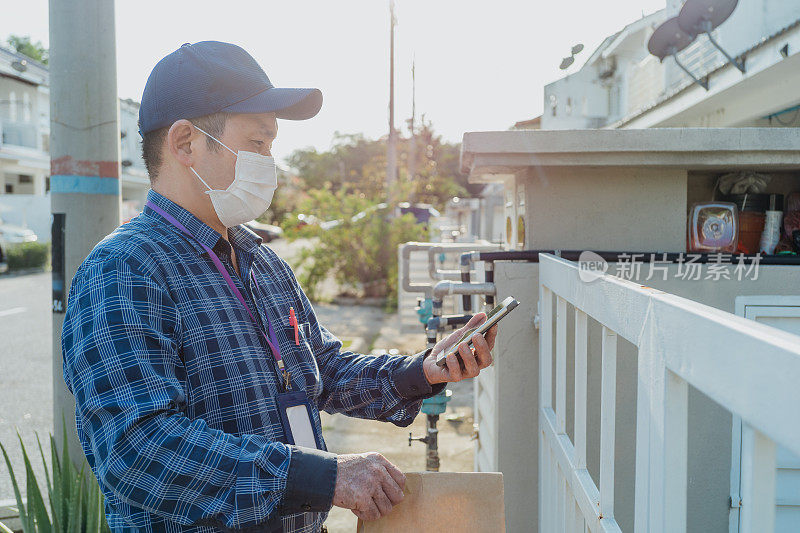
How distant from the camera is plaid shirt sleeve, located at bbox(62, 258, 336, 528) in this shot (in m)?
1.27

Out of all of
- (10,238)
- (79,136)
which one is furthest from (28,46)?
(79,136)

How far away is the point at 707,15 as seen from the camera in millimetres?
6438

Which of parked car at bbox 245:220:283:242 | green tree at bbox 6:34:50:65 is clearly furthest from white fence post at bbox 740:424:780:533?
green tree at bbox 6:34:50:65

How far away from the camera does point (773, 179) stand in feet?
10.9

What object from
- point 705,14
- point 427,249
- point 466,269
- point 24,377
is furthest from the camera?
point 24,377

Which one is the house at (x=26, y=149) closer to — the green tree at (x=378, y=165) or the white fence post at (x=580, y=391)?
the green tree at (x=378, y=165)

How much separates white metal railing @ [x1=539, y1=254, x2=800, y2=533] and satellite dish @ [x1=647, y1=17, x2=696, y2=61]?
6.35 meters

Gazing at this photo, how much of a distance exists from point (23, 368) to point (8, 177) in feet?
86.1

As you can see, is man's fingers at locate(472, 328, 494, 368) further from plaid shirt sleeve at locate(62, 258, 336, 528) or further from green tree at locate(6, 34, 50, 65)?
green tree at locate(6, 34, 50, 65)

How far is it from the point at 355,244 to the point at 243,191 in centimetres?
1090

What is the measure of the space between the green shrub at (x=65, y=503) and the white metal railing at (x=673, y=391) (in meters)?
1.76

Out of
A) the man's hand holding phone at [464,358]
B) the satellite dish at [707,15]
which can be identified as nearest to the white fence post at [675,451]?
the man's hand holding phone at [464,358]

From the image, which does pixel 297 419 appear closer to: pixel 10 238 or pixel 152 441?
pixel 152 441

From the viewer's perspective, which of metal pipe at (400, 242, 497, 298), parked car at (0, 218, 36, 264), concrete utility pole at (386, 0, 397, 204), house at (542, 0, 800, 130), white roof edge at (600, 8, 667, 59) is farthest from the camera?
parked car at (0, 218, 36, 264)
